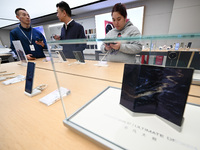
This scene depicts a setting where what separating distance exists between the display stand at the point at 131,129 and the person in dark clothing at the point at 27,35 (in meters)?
1.85

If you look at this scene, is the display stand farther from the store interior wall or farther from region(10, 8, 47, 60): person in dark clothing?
the store interior wall

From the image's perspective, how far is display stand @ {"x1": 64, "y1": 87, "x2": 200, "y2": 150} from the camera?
27cm

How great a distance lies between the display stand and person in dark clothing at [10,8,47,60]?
6.08ft

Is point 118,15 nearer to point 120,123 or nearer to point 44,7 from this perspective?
point 120,123

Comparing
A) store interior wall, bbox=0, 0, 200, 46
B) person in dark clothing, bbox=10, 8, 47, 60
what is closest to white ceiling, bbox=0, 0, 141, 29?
store interior wall, bbox=0, 0, 200, 46

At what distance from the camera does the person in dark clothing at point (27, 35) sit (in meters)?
1.73

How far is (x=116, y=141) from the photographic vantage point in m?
0.29

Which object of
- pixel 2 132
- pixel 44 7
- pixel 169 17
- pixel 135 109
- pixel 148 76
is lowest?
pixel 2 132

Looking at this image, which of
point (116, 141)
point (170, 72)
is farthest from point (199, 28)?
point (116, 141)

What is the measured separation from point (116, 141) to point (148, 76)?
0.22 meters

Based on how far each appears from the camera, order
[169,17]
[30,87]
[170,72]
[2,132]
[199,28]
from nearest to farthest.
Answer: [170,72] < [2,132] < [30,87] < [199,28] < [169,17]

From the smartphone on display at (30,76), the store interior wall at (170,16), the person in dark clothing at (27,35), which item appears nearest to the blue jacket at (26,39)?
the person in dark clothing at (27,35)

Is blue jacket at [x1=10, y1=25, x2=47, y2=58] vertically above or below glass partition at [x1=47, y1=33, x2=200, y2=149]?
above

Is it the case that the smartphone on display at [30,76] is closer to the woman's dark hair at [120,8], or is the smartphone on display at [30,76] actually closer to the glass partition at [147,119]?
the glass partition at [147,119]
